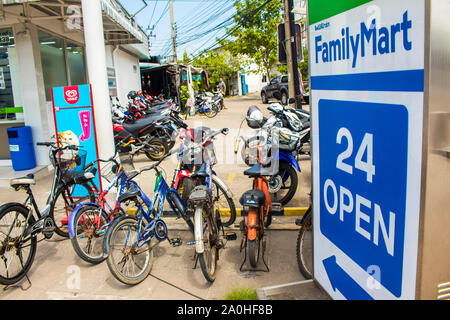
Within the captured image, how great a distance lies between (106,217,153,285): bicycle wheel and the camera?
3281 mm

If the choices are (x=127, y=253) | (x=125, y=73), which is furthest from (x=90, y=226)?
(x=125, y=73)

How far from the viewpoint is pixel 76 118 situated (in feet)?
18.0

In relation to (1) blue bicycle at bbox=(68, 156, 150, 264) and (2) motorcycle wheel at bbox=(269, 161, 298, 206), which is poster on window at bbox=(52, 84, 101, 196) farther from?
(2) motorcycle wheel at bbox=(269, 161, 298, 206)

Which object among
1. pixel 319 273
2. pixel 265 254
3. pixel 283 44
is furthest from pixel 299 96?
pixel 319 273

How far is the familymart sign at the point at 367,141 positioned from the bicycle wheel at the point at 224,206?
1.84 meters

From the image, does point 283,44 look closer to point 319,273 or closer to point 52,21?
point 52,21

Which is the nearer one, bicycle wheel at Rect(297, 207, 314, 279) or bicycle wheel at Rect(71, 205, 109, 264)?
bicycle wheel at Rect(297, 207, 314, 279)

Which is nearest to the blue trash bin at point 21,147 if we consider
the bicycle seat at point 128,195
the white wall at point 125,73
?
the bicycle seat at point 128,195

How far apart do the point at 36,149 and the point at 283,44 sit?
236 inches

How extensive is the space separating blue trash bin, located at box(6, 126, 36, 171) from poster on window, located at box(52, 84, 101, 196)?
2635 millimetres

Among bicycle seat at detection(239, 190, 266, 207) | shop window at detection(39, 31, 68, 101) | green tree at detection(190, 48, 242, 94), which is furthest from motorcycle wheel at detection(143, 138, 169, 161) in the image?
green tree at detection(190, 48, 242, 94)

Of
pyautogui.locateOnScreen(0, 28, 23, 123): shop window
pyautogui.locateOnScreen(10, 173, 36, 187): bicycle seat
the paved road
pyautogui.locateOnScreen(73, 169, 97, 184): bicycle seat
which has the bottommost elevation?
the paved road
